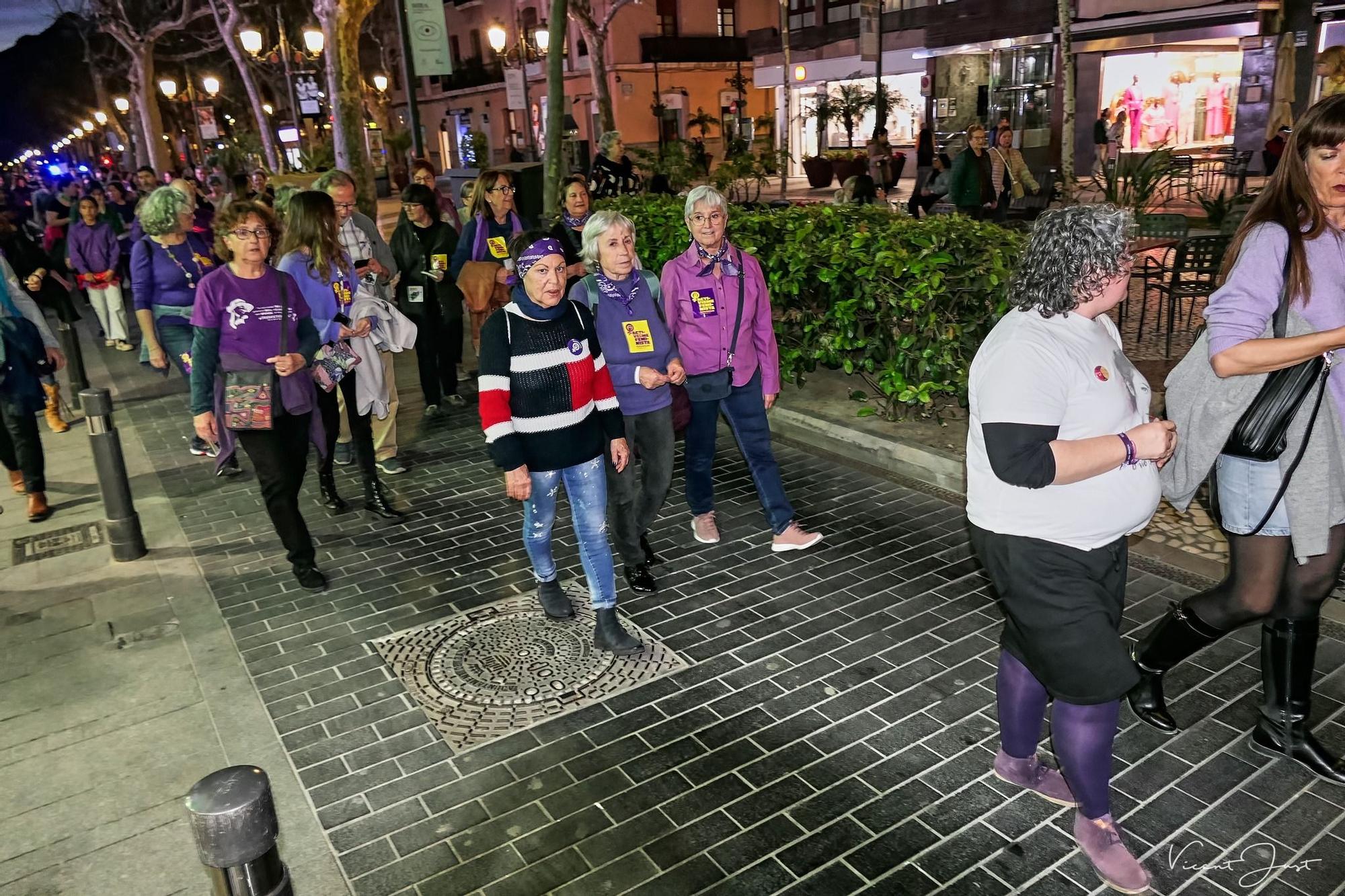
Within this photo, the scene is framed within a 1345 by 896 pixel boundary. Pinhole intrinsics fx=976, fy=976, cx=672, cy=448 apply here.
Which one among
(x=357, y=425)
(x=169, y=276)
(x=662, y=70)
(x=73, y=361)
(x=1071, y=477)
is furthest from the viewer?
(x=662, y=70)

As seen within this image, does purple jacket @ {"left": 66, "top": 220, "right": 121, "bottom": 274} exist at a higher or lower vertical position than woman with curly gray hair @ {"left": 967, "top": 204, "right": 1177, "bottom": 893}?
higher

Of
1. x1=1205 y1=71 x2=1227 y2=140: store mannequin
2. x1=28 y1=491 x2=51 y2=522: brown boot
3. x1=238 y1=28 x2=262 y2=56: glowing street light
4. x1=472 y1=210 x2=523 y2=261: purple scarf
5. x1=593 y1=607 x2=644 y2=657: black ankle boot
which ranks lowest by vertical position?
x1=593 y1=607 x2=644 y2=657: black ankle boot

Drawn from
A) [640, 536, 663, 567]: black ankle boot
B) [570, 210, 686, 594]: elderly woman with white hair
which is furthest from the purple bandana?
[640, 536, 663, 567]: black ankle boot

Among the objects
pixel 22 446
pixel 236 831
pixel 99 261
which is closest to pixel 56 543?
pixel 22 446

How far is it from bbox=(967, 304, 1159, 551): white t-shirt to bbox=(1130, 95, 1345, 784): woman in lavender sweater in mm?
541

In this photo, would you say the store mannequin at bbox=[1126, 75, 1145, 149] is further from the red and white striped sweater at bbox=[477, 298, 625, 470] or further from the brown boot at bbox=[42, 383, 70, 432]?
the red and white striped sweater at bbox=[477, 298, 625, 470]

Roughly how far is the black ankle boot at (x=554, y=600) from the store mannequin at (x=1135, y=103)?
26.6 m

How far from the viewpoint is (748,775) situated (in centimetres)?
376

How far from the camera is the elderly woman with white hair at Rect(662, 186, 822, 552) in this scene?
532 cm

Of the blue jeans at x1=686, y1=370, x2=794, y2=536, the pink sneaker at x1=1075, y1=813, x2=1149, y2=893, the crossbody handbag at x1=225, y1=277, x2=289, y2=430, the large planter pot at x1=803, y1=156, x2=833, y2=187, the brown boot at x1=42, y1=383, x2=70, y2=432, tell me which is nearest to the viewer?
the pink sneaker at x1=1075, y1=813, x2=1149, y2=893

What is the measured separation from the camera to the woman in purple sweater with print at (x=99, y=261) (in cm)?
1153

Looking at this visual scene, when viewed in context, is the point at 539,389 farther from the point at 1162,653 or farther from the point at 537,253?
the point at 1162,653

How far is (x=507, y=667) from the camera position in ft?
15.3

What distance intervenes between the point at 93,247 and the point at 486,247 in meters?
6.29
